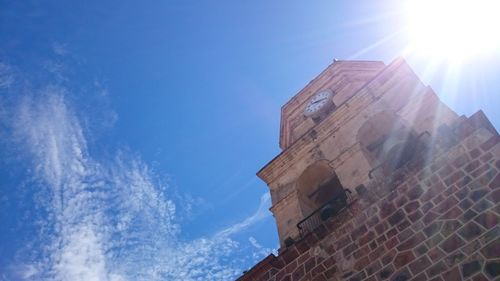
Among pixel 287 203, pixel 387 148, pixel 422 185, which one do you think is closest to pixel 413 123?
pixel 387 148

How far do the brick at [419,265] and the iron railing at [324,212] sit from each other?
2.11 metres

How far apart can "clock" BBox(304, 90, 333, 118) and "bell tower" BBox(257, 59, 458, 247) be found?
0.18 feet

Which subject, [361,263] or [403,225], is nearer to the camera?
[403,225]

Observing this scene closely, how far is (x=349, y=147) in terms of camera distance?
27.1ft

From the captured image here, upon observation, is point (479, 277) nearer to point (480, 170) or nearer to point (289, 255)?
point (480, 170)

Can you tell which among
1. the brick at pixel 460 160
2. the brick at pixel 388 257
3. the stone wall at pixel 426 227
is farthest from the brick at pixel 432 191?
the brick at pixel 388 257

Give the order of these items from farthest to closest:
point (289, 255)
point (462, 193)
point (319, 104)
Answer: point (319, 104) → point (289, 255) → point (462, 193)

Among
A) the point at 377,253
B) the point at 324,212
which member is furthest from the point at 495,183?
the point at 324,212

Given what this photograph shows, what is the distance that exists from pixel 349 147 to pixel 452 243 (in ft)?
11.9

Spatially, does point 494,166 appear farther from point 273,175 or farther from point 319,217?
point 273,175

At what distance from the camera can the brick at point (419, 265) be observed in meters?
4.91

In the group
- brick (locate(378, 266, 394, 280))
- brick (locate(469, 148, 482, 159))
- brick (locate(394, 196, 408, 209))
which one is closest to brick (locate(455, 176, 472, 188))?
brick (locate(469, 148, 482, 159))

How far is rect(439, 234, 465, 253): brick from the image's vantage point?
4.79m

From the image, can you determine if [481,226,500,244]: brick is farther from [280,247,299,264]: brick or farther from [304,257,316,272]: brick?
[280,247,299,264]: brick
